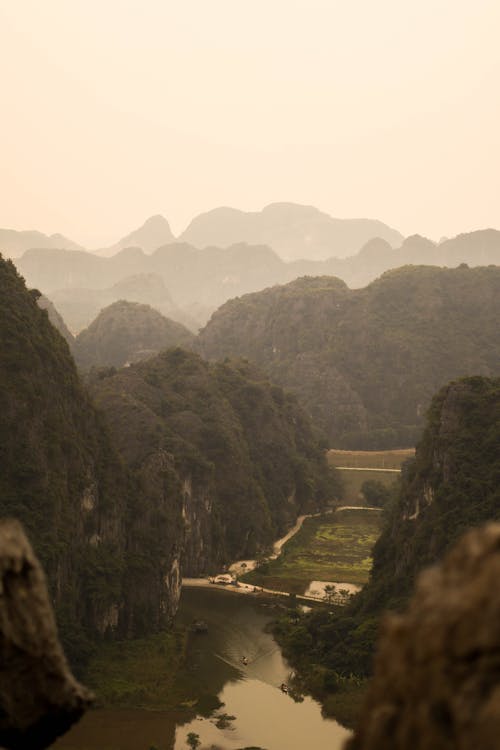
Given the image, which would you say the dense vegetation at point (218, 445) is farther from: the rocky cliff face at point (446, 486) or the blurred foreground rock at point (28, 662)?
the blurred foreground rock at point (28, 662)

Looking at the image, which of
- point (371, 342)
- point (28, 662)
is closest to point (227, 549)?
point (28, 662)

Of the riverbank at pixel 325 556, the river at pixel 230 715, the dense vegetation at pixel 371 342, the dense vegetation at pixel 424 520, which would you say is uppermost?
the dense vegetation at pixel 371 342

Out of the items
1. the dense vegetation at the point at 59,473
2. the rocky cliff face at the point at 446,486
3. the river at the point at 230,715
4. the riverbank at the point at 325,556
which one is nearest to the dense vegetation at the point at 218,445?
the riverbank at the point at 325,556

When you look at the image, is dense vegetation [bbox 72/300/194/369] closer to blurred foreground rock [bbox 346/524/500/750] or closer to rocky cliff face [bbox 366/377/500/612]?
rocky cliff face [bbox 366/377/500/612]

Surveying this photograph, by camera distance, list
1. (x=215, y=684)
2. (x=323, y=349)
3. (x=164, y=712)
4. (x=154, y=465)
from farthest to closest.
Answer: (x=323, y=349) < (x=154, y=465) < (x=215, y=684) < (x=164, y=712)

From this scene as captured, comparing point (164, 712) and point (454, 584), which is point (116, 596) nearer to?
point (164, 712)

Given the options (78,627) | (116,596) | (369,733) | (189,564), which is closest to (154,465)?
(189,564)
